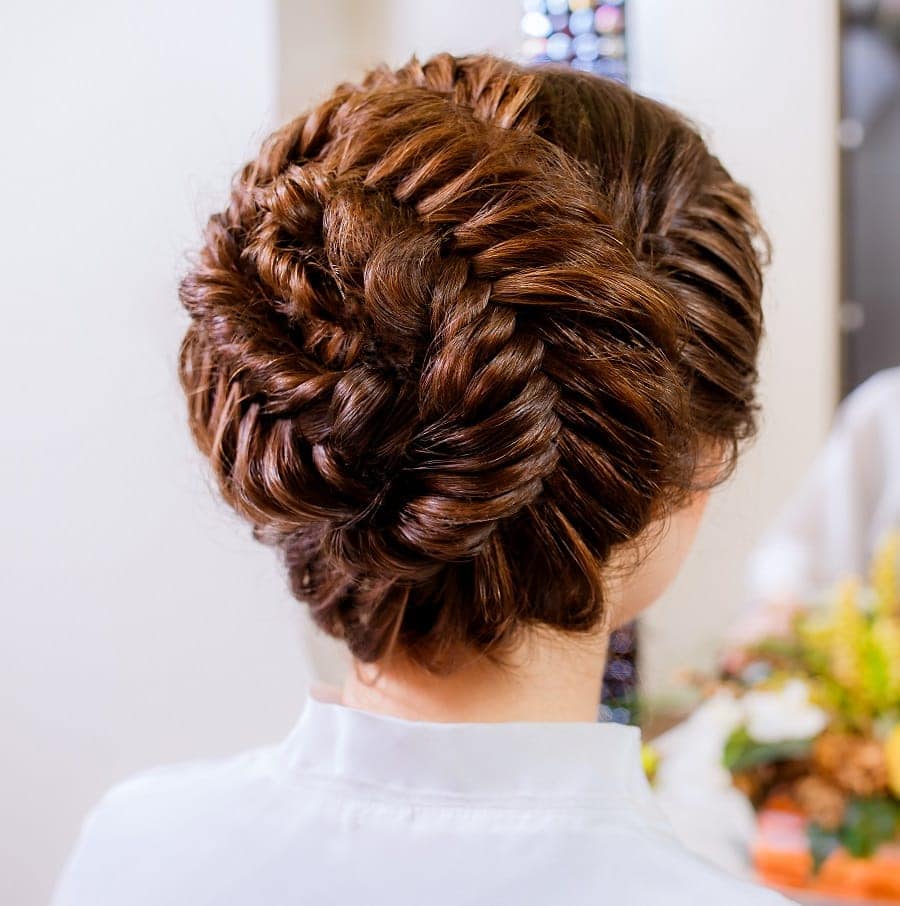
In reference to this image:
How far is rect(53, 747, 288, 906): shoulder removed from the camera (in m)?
0.57

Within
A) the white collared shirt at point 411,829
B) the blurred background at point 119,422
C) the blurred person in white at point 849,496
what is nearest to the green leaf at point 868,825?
the white collared shirt at point 411,829

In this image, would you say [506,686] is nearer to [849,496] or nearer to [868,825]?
[868,825]

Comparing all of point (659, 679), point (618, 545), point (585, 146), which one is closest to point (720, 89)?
point (659, 679)

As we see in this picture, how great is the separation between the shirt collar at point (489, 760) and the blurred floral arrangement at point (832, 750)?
1.33 feet

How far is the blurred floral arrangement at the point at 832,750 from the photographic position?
88 centimetres

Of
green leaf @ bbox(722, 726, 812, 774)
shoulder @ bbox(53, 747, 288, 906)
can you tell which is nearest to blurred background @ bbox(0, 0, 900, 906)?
shoulder @ bbox(53, 747, 288, 906)

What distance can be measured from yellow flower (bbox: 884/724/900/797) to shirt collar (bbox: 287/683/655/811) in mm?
410

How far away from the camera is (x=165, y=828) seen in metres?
0.59

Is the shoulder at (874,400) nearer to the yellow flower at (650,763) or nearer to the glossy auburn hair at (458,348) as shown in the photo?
the yellow flower at (650,763)

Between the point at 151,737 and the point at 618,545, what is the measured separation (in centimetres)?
65

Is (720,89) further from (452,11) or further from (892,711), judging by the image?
(892,711)

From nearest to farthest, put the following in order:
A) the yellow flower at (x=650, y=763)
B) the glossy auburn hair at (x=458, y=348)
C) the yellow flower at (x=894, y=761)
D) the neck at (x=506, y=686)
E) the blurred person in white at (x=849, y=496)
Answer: the glossy auburn hair at (x=458, y=348) → the neck at (x=506, y=686) → the yellow flower at (x=894, y=761) → the yellow flower at (x=650, y=763) → the blurred person in white at (x=849, y=496)

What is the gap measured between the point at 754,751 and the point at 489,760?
1.59 ft

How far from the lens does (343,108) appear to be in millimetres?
563
